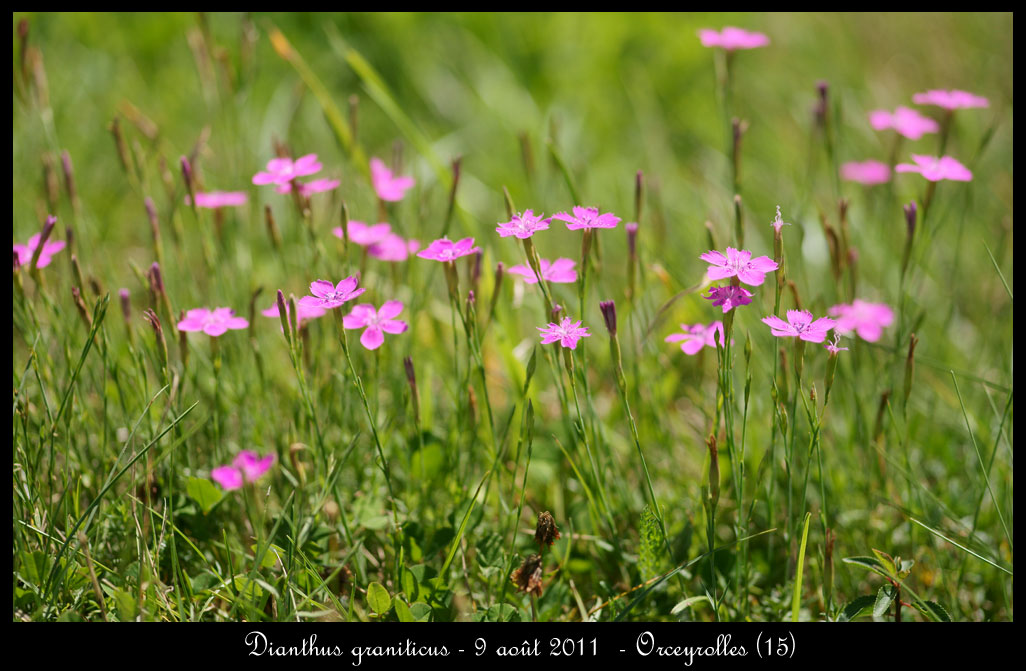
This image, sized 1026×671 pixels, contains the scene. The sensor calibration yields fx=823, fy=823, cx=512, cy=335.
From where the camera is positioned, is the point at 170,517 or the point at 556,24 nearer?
the point at 170,517

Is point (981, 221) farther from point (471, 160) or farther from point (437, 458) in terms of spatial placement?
point (437, 458)

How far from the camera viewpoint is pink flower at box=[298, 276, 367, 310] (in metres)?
1.27

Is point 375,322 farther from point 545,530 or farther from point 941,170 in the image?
point 941,170

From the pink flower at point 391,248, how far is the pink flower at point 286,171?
0.72ft

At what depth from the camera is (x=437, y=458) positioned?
171cm

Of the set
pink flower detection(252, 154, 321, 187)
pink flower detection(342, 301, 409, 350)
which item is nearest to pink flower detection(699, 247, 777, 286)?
pink flower detection(342, 301, 409, 350)

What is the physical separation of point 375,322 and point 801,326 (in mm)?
692

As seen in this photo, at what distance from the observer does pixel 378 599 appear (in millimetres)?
1343

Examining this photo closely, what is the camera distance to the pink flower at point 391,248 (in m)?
1.66

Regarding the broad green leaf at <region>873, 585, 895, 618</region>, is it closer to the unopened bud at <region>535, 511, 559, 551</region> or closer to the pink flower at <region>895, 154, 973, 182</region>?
the unopened bud at <region>535, 511, 559, 551</region>

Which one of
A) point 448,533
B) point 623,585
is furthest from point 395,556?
point 623,585

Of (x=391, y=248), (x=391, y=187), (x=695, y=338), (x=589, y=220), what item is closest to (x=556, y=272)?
(x=589, y=220)

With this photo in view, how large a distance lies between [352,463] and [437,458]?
0.59 feet

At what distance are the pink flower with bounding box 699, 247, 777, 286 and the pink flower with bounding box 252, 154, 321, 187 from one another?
0.72 metres
